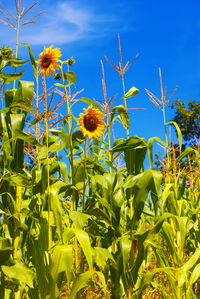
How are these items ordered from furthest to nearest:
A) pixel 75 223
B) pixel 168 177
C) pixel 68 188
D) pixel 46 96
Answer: pixel 168 177 < pixel 68 188 < pixel 75 223 < pixel 46 96

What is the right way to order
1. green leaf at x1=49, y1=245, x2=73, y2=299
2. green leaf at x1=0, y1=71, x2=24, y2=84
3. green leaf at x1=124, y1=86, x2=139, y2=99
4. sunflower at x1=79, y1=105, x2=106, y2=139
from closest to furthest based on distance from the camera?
green leaf at x1=49, y1=245, x2=73, y2=299 < sunflower at x1=79, y1=105, x2=106, y2=139 < green leaf at x1=0, y1=71, x2=24, y2=84 < green leaf at x1=124, y1=86, x2=139, y2=99

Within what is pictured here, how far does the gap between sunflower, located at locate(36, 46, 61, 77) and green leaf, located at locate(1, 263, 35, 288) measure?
107 centimetres

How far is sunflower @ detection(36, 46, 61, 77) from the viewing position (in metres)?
2.24

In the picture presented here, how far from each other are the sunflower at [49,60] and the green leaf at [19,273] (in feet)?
3.51

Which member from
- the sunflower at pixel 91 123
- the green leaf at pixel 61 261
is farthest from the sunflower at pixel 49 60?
the green leaf at pixel 61 261

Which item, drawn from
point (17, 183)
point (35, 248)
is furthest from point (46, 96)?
point (35, 248)

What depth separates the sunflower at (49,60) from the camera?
7.35 feet

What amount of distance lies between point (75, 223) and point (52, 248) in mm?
185

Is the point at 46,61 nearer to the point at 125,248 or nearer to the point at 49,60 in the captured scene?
the point at 49,60

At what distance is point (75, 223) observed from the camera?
2049 millimetres

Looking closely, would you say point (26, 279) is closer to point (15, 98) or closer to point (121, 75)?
point (15, 98)

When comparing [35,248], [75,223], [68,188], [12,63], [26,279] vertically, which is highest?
[12,63]

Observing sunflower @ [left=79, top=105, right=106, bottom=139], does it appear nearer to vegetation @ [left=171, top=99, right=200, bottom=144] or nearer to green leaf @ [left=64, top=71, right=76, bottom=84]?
green leaf @ [left=64, top=71, right=76, bottom=84]

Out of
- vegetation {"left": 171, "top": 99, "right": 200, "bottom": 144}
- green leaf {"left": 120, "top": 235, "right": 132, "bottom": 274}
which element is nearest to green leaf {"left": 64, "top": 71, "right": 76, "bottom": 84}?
green leaf {"left": 120, "top": 235, "right": 132, "bottom": 274}
